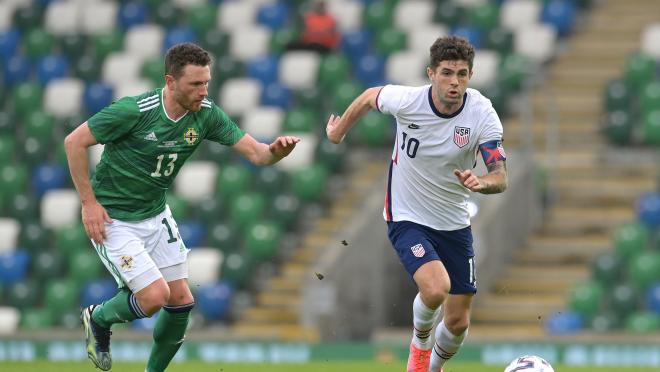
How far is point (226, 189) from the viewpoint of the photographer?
19.4 m

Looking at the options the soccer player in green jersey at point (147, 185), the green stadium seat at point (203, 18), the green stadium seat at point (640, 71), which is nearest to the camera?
the soccer player in green jersey at point (147, 185)

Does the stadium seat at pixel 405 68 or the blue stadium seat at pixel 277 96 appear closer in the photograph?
the stadium seat at pixel 405 68

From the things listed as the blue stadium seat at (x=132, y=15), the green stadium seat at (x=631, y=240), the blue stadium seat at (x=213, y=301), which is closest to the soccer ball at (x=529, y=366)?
the green stadium seat at (x=631, y=240)

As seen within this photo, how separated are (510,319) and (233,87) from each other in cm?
551

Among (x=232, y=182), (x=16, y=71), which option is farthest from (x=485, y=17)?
(x=16, y=71)

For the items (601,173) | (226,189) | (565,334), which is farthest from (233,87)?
(565,334)

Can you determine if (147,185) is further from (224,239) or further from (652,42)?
(652,42)

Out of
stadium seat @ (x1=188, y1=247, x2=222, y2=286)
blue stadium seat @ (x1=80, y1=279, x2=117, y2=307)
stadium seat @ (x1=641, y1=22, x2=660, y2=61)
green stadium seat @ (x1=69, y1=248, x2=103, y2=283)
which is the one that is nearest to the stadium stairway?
stadium seat @ (x1=641, y1=22, x2=660, y2=61)

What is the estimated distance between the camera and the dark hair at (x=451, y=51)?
970 cm

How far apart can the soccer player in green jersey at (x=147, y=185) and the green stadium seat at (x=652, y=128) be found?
9528 millimetres

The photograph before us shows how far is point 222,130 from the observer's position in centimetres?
1023

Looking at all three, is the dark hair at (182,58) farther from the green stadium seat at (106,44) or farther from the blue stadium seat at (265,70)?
the green stadium seat at (106,44)

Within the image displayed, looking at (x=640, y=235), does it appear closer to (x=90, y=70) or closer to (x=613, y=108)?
(x=613, y=108)

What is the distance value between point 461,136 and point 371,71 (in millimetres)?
10628
